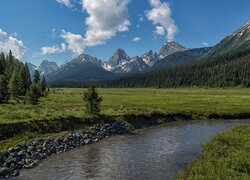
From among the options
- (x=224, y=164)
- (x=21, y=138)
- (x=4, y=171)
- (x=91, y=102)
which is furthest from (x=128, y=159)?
(x=91, y=102)

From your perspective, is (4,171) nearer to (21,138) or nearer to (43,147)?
(43,147)

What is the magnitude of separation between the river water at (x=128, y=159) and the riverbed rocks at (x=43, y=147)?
3.84ft

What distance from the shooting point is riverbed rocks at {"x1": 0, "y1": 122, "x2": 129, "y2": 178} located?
33656 millimetres

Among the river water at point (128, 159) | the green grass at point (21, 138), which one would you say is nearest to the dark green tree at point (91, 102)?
the river water at point (128, 159)

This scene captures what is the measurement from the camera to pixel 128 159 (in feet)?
124

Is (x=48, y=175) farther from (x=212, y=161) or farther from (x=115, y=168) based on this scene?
(x=212, y=161)

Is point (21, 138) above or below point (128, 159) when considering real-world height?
above

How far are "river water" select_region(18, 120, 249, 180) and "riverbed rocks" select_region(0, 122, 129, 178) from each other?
117 centimetres

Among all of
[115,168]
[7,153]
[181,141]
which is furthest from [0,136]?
[181,141]

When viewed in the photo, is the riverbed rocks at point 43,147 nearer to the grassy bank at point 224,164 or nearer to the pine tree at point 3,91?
the grassy bank at point 224,164

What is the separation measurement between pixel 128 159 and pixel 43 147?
11.5 meters

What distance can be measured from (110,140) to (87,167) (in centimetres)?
1504

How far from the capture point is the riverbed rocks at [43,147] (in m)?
33.7

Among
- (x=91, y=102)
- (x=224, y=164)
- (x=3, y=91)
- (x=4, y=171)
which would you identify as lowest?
(x=4, y=171)
